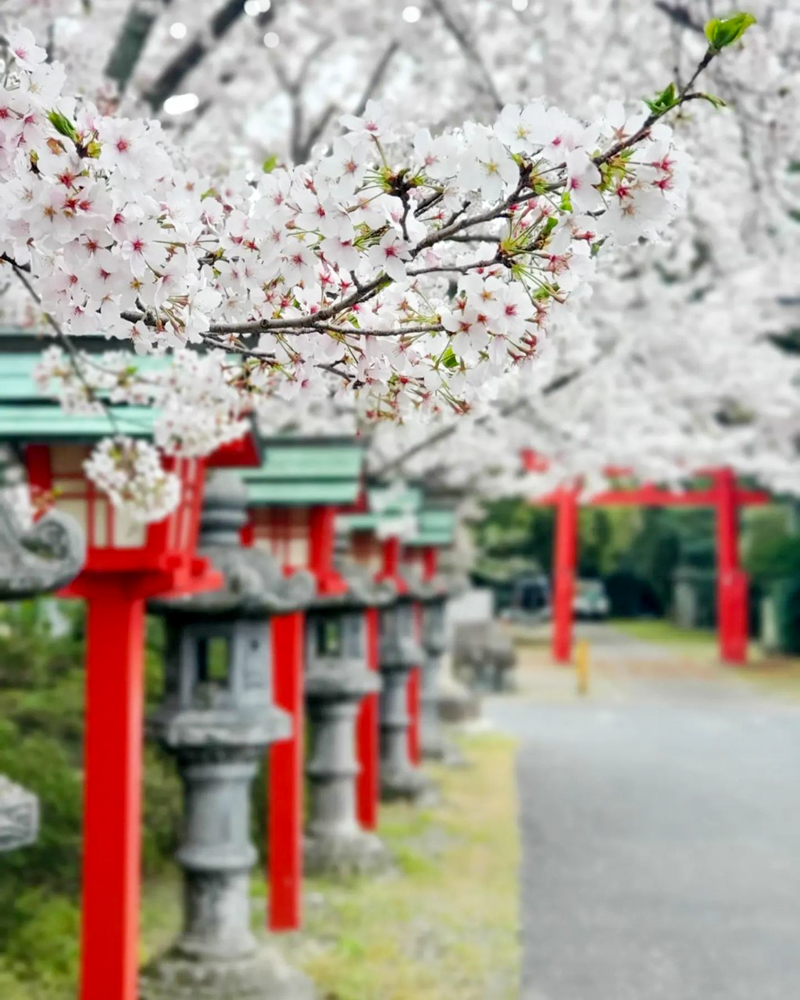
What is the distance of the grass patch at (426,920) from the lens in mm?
5703

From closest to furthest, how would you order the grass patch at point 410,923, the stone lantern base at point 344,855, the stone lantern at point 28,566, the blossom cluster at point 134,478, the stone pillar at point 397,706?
the stone lantern at point 28,566, the blossom cluster at point 134,478, the grass patch at point 410,923, the stone lantern base at point 344,855, the stone pillar at point 397,706

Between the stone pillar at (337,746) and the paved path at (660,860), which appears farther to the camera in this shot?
the stone pillar at (337,746)

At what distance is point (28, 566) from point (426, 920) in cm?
418

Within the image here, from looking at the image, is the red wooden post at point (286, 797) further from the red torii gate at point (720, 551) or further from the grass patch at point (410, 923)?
the red torii gate at point (720, 551)

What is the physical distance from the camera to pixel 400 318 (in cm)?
210

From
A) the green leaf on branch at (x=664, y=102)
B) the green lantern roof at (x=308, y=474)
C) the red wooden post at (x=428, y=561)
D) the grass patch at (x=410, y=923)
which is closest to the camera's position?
the green leaf on branch at (x=664, y=102)

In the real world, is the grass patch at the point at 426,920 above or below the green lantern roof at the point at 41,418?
below

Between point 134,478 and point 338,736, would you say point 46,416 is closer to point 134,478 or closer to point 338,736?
point 134,478

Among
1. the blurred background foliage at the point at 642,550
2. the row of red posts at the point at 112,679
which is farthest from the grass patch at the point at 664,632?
the row of red posts at the point at 112,679

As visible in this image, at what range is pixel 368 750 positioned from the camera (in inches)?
351

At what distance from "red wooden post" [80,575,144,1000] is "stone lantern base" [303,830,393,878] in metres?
3.46

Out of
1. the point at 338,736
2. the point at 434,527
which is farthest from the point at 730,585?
the point at 338,736

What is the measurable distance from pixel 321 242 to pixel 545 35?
580 cm

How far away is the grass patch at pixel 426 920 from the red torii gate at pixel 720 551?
15.7m
